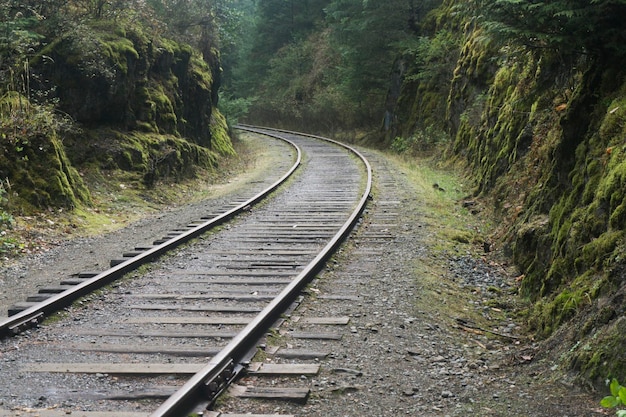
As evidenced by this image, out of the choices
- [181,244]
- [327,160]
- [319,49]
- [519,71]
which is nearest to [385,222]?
[181,244]

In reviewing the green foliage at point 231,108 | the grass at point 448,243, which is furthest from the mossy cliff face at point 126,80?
the green foliage at point 231,108

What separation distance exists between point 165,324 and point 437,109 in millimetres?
20226

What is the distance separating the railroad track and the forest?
251 cm

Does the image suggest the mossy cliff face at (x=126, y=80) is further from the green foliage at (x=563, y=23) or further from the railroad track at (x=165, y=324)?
the green foliage at (x=563, y=23)

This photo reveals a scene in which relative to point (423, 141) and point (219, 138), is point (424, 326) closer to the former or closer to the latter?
point (423, 141)

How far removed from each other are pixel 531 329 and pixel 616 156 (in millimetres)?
1909

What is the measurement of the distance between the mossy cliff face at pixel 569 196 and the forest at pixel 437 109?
0.02 m

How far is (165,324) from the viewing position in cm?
594

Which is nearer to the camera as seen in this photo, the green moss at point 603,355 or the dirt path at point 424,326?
the green moss at point 603,355

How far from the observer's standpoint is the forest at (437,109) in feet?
20.0

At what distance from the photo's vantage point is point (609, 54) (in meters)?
7.72

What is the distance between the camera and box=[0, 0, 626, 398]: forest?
20.0 feet

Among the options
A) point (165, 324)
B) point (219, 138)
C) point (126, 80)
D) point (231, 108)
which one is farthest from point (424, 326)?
point (231, 108)

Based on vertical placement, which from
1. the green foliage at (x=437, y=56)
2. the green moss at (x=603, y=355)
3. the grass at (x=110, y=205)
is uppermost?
the green foliage at (x=437, y=56)
